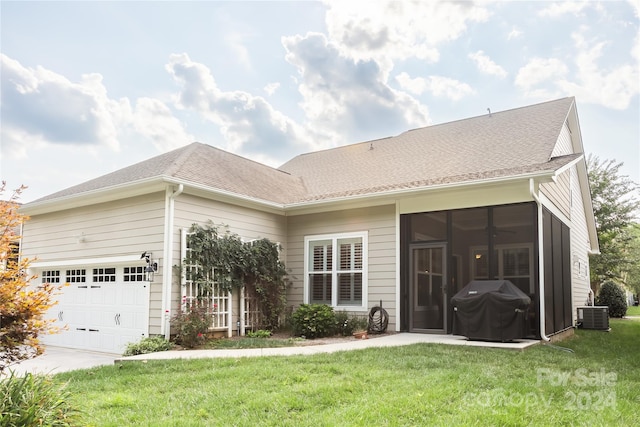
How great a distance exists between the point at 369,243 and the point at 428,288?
161 centimetres

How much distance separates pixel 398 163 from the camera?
12680mm

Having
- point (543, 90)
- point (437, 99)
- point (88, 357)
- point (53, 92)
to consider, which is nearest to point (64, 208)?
point (53, 92)

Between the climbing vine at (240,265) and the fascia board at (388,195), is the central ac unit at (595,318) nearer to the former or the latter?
the fascia board at (388,195)

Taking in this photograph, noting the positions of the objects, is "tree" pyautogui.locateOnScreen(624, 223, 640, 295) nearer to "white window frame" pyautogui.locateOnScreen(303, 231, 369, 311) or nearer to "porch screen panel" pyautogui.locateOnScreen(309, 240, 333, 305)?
"white window frame" pyautogui.locateOnScreen(303, 231, 369, 311)

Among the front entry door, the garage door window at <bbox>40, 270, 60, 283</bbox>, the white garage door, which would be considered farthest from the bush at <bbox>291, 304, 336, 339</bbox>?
the garage door window at <bbox>40, 270, 60, 283</bbox>

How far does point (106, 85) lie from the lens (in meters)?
11.9

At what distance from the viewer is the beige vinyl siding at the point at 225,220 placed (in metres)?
9.22

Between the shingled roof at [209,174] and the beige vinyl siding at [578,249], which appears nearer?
the shingled roof at [209,174]

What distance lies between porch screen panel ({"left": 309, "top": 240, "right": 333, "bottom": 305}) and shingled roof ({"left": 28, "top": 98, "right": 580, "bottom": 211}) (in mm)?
1201

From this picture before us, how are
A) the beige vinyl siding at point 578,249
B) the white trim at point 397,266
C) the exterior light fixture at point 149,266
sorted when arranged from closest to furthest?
1. the exterior light fixture at point 149,266
2. the white trim at point 397,266
3. the beige vinyl siding at point 578,249

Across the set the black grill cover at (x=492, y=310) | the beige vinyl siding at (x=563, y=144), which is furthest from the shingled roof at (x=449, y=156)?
the black grill cover at (x=492, y=310)

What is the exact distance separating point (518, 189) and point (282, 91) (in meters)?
7.54

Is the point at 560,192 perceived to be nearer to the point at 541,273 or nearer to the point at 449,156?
the point at 449,156

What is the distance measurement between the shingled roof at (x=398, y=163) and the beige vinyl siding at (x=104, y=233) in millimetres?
521
